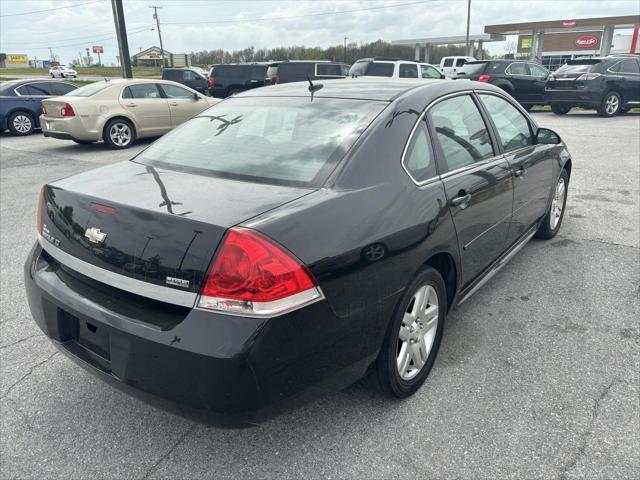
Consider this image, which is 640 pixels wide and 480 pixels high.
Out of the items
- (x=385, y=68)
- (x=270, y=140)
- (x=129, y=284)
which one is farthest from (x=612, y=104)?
(x=129, y=284)

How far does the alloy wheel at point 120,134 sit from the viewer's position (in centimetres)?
1124

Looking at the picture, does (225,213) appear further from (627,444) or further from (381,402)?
(627,444)

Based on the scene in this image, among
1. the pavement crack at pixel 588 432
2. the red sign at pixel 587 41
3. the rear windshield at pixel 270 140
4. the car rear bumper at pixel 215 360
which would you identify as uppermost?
the red sign at pixel 587 41

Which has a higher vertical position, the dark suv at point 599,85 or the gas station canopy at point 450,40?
the gas station canopy at point 450,40

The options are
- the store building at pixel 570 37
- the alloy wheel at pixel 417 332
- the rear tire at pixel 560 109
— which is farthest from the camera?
the store building at pixel 570 37

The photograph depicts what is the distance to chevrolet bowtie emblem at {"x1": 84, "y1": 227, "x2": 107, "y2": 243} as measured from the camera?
83.9 inches

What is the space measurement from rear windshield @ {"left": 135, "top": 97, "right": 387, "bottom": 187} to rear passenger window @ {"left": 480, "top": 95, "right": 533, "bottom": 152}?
129 centimetres

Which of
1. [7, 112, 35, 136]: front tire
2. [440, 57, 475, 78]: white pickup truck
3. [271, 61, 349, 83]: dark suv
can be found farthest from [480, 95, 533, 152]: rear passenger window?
[440, 57, 475, 78]: white pickup truck

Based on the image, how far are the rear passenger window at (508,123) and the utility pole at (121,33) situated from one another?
56.8 feet

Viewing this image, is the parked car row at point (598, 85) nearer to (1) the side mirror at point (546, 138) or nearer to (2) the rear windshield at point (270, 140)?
(1) the side mirror at point (546, 138)

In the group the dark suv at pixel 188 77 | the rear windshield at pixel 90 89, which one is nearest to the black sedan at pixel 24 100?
the rear windshield at pixel 90 89

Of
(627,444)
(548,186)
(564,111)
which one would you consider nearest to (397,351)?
(627,444)

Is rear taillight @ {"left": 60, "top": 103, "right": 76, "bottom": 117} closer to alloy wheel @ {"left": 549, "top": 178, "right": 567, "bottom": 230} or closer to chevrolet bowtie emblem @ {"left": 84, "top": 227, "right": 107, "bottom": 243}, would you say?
alloy wheel @ {"left": 549, "top": 178, "right": 567, "bottom": 230}

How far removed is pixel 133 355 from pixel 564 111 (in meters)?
18.3
